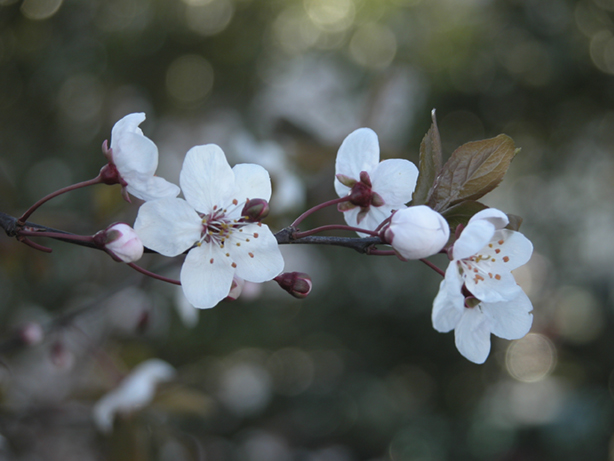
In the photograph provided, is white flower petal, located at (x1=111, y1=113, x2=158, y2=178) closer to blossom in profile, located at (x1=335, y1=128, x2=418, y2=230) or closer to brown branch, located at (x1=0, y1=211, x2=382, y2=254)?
brown branch, located at (x1=0, y1=211, x2=382, y2=254)

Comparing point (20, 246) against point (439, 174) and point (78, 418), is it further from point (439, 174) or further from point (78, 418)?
point (439, 174)

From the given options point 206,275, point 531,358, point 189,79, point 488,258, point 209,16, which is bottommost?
point 531,358

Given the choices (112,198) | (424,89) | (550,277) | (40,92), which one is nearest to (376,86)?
(424,89)

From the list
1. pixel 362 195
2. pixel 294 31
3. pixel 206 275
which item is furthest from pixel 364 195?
pixel 294 31

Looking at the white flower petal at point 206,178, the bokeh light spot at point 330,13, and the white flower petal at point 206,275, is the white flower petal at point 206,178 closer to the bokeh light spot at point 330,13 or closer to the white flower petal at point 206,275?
the white flower petal at point 206,275

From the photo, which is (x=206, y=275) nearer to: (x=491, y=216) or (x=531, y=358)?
(x=491, y=216)

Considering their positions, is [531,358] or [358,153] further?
[531,358]
